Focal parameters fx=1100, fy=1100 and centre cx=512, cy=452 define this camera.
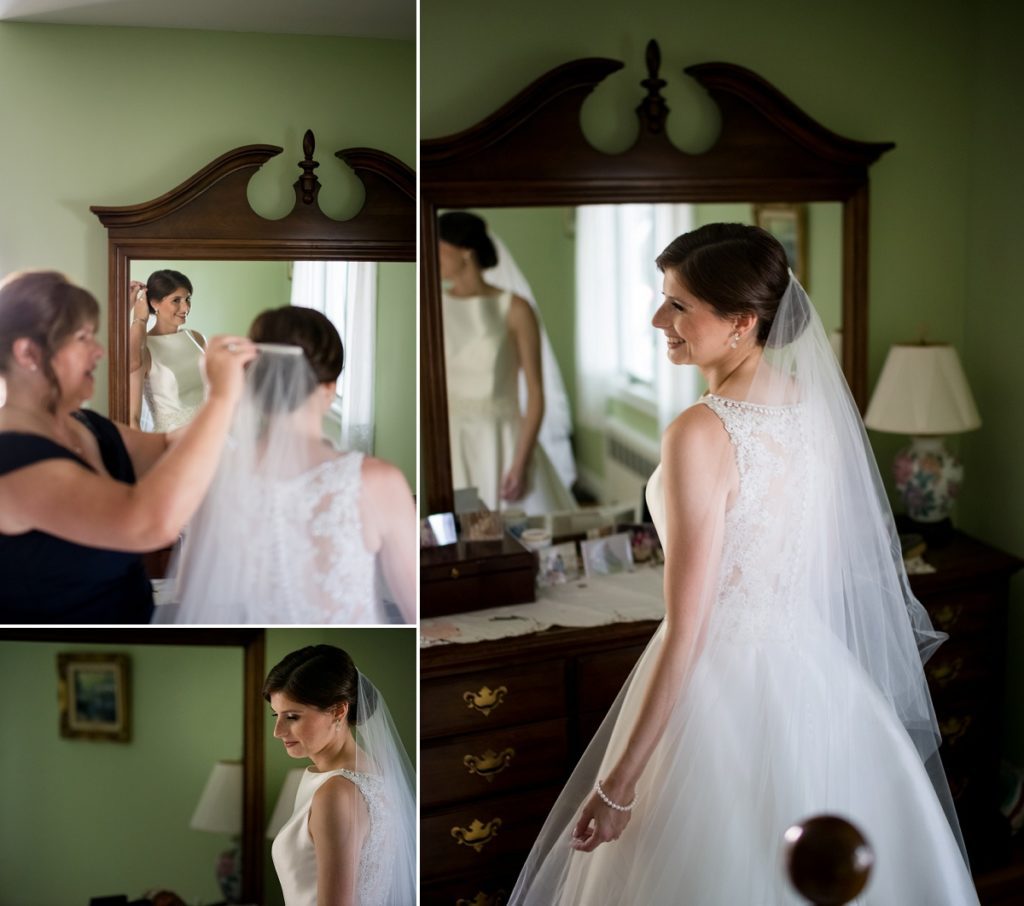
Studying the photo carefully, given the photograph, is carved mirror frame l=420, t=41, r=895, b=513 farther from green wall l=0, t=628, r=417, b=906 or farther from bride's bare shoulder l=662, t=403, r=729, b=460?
green wall l=0, t=628, r=417, b=906

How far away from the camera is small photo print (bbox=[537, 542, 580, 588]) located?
246cm

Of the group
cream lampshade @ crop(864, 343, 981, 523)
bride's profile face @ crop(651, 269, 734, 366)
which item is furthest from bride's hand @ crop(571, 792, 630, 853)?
cream lampshade @ crop(864, 343, 981, 523)

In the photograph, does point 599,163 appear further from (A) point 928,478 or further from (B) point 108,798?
(B) point 108,798

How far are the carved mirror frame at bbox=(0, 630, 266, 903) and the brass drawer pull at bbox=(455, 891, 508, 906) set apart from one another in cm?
77

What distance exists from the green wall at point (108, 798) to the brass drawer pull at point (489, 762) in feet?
2.26

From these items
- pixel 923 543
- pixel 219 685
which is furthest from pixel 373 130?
pixel 923 543

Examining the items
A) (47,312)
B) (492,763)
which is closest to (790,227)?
(492,763)

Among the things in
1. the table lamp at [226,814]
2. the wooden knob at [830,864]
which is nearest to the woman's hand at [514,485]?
the table lamp at [226,814]

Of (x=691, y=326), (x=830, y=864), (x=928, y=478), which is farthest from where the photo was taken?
(x=928, y=478)

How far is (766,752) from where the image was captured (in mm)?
1726

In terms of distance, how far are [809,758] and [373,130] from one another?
45.0 inches

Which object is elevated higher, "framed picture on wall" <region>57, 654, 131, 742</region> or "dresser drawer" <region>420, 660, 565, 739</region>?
"framed picture on wall" <region>57, 654, 131, 742</region>

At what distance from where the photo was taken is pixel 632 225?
2.39 m

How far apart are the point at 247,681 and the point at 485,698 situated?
27.8 inches
